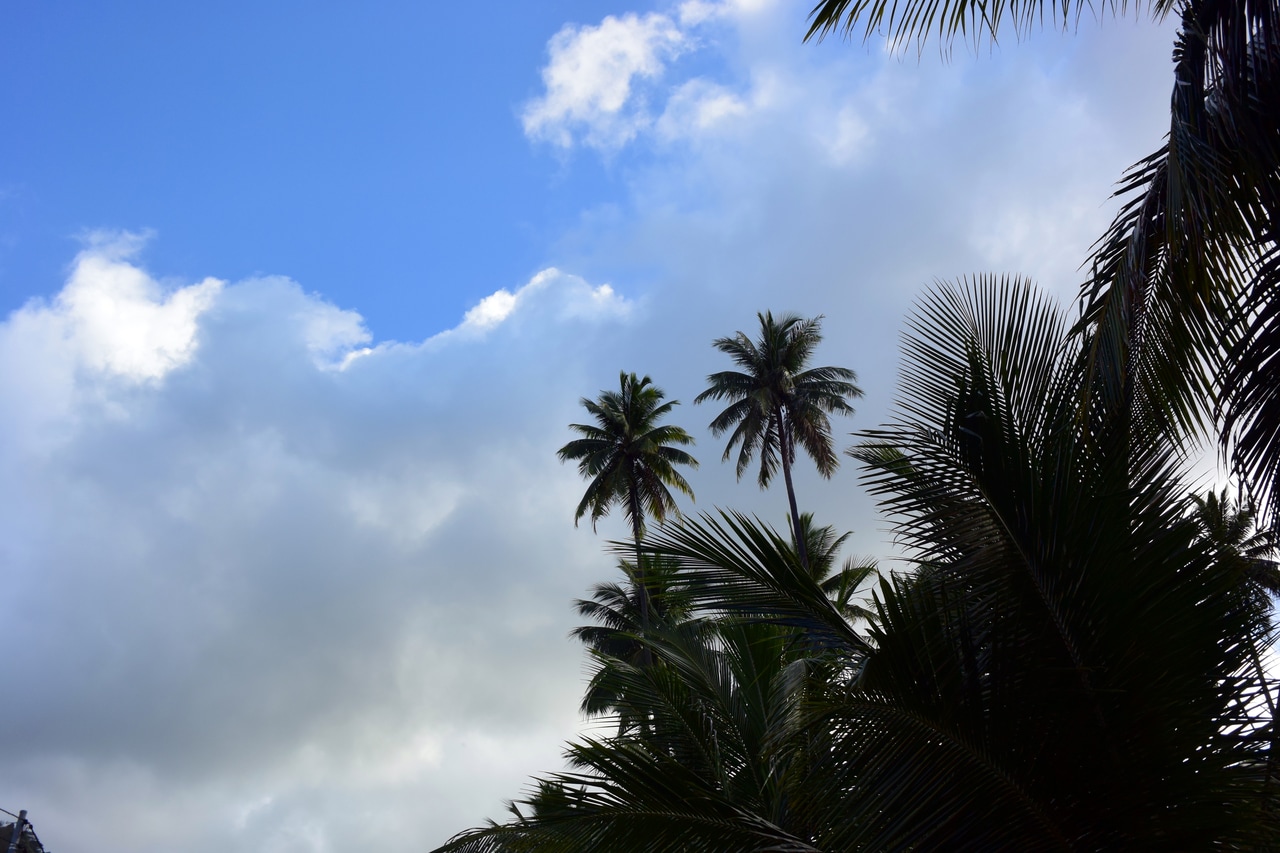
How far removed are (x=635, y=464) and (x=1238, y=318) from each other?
3188cm

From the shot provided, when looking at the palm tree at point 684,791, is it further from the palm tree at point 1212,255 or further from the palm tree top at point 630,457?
the palm tree top at point 630,457

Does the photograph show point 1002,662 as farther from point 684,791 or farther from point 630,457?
point 630,457

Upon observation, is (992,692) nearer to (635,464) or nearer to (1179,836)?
(1179,836)

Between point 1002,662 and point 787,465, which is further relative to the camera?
point 787,465

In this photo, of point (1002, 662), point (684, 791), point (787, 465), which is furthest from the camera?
point (787, 465)

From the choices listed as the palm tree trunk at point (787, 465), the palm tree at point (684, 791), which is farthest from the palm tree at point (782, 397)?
the palm tree at point (684, 791)

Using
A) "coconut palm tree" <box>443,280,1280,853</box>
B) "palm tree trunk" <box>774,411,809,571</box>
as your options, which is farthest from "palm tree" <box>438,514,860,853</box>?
"palm tree trunk" <box>774,411,809,571</box>

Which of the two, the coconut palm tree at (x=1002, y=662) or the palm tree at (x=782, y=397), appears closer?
the coconut palm tree at (x=1002, y=662)

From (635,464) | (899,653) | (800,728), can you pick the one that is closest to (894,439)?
(899,653)

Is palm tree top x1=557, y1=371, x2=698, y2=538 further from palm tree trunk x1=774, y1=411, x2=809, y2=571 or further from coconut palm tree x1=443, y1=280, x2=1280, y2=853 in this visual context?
coconut palm tree x1=443, y1=280, x2=1280, y2=853

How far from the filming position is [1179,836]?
3834mm

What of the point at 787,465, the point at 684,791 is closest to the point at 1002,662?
the point at 684,791

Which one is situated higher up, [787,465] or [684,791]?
[787,465]

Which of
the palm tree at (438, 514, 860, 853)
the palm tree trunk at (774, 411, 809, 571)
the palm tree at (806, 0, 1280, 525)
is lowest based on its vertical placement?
the palm tree at (438, 514, 860, 853)
